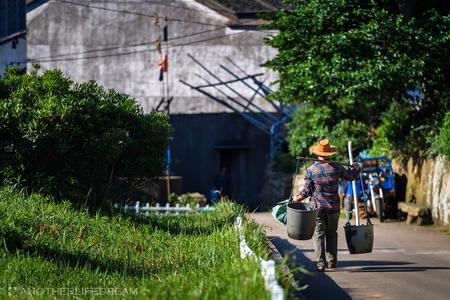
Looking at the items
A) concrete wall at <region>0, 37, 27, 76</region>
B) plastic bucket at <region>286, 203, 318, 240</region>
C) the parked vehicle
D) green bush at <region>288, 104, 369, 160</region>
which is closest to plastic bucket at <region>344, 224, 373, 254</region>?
plastic bucket at <region>286, 203, 318, 240</region>

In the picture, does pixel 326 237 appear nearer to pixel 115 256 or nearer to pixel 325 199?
pixel 325 199

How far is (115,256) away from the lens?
11.9 metres

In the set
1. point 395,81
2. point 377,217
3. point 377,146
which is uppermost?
point 395,81

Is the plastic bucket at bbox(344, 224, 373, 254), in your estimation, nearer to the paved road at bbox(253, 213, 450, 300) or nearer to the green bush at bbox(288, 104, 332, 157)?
the paved road at bbox(253, 213, 450, 300)

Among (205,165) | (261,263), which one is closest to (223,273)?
(261,263)

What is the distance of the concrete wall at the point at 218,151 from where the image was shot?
38812mm

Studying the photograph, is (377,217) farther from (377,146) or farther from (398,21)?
(398,21)

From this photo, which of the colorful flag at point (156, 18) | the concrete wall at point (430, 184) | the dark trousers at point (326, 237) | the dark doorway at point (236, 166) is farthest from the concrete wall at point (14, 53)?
the dark trousers at point (326, 237)

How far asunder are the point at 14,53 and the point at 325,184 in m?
29.4

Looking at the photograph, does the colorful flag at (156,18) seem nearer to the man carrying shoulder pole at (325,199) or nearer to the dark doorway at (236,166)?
the dark doorway at (236,166)

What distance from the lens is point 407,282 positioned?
11297 mm

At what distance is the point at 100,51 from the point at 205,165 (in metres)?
6.85

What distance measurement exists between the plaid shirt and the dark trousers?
0.11 meters

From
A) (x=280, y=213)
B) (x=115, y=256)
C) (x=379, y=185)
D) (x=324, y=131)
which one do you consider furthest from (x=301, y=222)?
(x=324, y=131)
